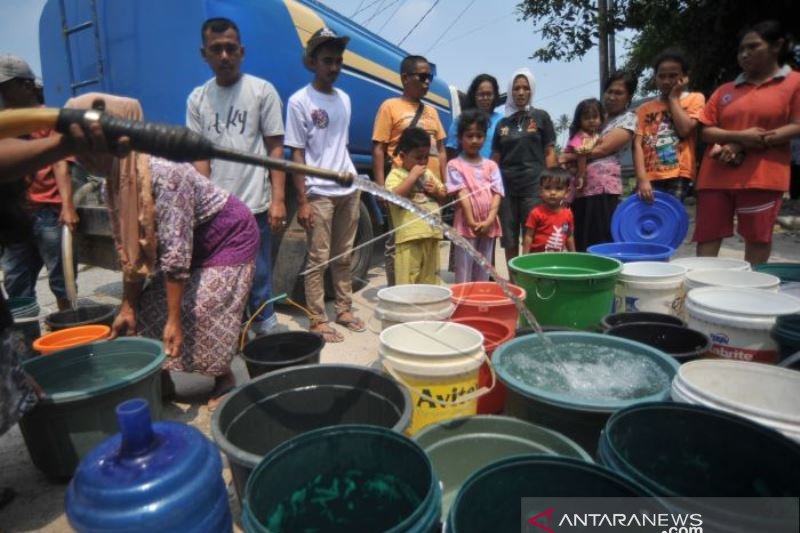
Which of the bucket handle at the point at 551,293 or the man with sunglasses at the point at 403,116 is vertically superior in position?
the man with sunglasses at the point at 403,116

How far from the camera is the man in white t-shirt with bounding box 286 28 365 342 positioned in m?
3.16

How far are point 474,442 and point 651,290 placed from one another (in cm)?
160

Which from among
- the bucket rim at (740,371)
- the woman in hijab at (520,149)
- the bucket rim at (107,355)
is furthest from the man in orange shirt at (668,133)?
the bucket rim at (107,355)

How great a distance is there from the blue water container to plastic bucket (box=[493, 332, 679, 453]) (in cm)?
101

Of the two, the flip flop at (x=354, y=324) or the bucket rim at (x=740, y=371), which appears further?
the flip flop at (x=354, y=324)

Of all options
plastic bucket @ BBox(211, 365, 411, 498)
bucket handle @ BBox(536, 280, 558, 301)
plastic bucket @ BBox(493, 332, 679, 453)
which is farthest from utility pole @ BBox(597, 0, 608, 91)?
plastic bucket @ BBox(211, 365, 411, 498)

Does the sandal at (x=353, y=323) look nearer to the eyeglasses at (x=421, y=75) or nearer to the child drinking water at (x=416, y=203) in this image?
the child drinking water at (x=416, y=203)

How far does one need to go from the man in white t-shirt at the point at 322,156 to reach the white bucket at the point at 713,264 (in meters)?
2.26

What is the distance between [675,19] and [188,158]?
31.2ft

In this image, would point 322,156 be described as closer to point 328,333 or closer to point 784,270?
point 328,333

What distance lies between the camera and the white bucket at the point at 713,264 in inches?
105

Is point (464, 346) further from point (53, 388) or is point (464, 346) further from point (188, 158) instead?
point (53, 388)

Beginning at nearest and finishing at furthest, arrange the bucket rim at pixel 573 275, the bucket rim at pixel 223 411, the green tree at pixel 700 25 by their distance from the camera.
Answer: the bucket rim at pixel 223 411, the bucket rim at pixel 573 275, the green tree at pixel 700 25

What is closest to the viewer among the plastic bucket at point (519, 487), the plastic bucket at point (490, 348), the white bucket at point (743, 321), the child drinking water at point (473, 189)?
the plastic bucket at point (519, 487)
